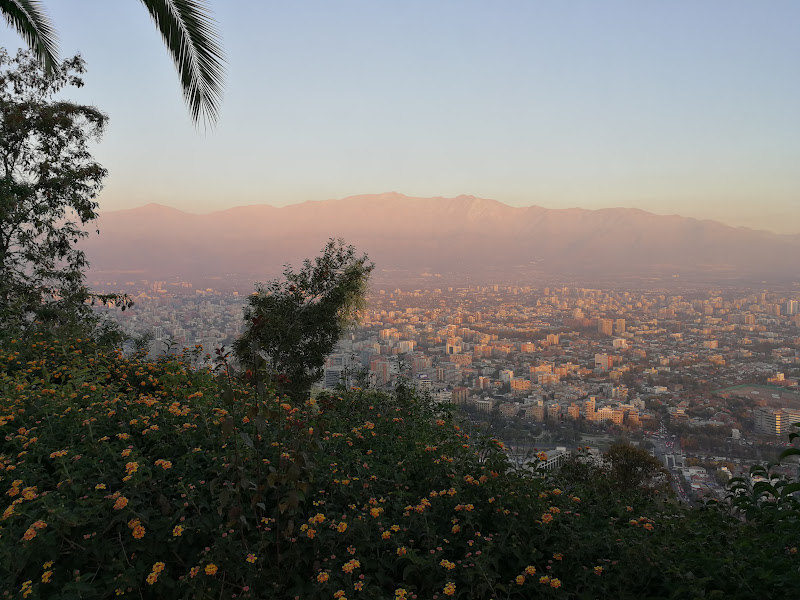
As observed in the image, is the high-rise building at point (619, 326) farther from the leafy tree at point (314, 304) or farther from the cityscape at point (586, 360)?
the leafy tree at point (314, 304)

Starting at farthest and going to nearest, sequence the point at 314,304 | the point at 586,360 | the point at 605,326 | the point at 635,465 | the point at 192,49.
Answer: the point at 605,326 < the point at 586,360 < the point at 314,304 < the point at 635,465 < the point at 192,49

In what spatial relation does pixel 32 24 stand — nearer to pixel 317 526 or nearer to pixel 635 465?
pixel 317 526

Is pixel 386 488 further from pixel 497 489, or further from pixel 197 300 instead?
pixel 197 300

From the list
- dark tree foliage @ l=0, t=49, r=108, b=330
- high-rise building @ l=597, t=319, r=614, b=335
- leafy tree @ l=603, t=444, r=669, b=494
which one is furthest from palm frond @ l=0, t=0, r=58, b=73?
high-rise building @ l=597, t=319, r=614, b=335

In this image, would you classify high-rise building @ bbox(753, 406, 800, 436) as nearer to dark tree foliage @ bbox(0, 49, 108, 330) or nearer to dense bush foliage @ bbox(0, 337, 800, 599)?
dense bush foliage @ bbox(0, 337, 800, 599)

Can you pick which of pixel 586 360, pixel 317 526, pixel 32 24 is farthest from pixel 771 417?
pixel 32 24

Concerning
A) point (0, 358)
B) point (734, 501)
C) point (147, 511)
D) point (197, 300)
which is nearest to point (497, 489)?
point (734, 501)

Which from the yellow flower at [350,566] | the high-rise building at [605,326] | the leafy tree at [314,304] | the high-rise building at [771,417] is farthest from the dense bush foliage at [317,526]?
the high-rise building at [605,326]
